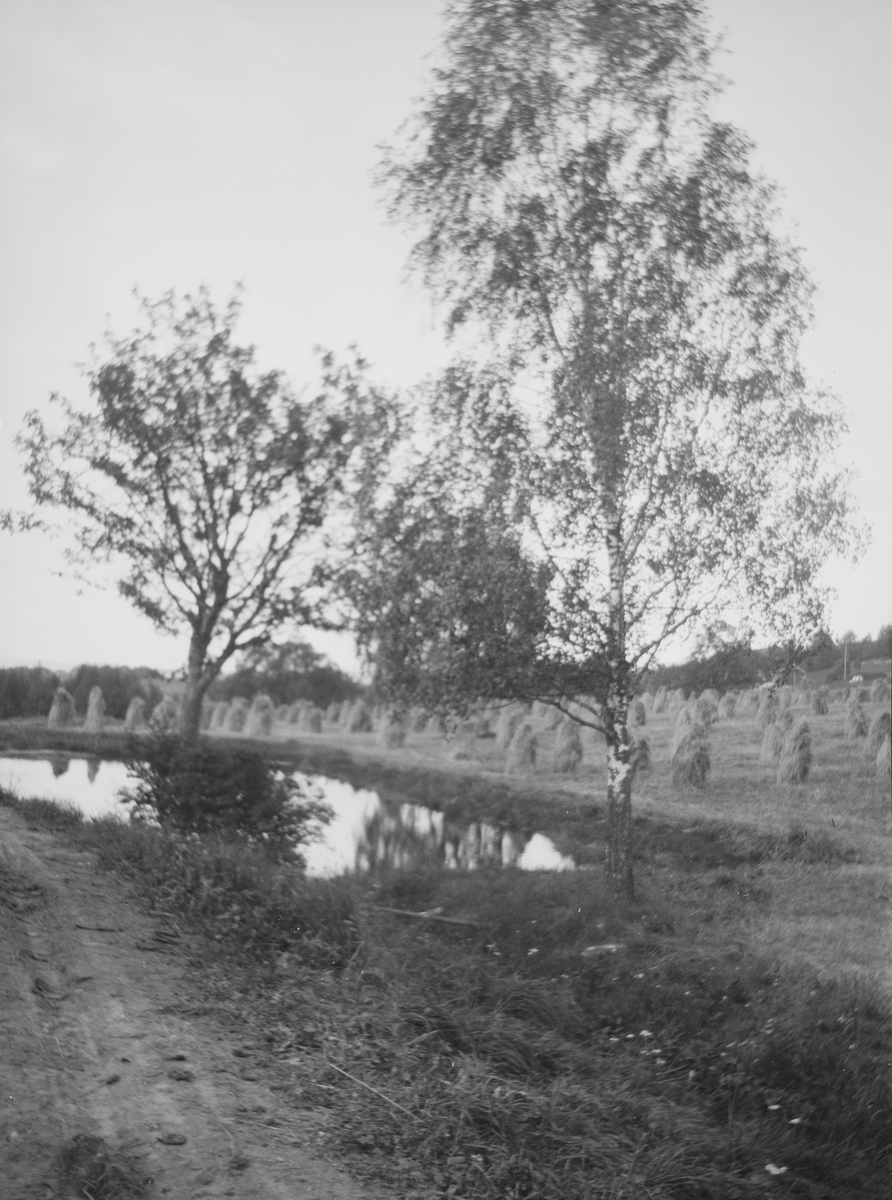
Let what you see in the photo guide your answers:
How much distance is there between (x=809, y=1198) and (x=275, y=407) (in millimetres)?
8382

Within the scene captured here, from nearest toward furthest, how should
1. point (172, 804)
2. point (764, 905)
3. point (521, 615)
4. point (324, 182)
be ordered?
point (764, 905) → point (521, 615) → point (324, 182) → point (172, 804)

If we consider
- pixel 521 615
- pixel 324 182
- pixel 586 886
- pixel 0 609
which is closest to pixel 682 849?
pixel 586 886

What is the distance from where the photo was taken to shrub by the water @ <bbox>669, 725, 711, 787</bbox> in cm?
698

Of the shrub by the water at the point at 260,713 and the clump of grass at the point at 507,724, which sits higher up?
the clump of grass at the point at 507,724

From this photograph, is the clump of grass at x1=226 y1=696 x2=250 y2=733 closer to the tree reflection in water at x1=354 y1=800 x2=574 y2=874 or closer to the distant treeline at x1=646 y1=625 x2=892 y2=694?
the tree reflection in water at x1=354 y1=800 x2=574 y2=874

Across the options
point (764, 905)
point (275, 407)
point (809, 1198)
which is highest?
point (275, 407)

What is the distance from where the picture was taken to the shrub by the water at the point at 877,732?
6367 millimetres

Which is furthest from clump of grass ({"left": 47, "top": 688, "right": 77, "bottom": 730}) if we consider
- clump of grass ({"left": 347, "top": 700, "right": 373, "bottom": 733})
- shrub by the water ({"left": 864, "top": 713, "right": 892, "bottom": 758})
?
shrub by the water ({"left": 864, "top": 713, "right": 892, "bottom": 758})

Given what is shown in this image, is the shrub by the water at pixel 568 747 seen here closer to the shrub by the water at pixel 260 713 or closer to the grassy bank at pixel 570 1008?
the grassy bank at pixel 570 1008

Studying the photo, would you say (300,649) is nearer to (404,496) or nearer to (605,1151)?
(404,496)

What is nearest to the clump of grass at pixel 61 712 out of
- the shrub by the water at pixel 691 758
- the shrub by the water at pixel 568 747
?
the shrub by the water at pixel 568 747

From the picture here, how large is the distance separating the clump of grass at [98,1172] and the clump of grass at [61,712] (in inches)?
202

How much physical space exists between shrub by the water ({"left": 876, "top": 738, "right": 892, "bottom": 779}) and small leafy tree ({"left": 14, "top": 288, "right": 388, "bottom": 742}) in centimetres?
505

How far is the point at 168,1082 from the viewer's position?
3438 millimetres
